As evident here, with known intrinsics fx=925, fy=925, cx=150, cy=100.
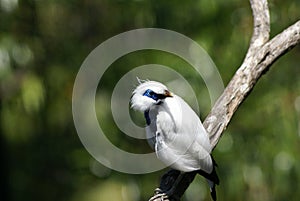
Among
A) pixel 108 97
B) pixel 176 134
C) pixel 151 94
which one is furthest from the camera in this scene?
pixel 108 97

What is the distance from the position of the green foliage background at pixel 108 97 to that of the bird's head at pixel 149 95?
3.50 ft

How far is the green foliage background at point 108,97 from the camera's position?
4.00m

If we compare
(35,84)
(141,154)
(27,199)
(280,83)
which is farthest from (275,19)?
(27,199)

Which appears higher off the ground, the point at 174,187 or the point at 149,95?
the point at 149,95

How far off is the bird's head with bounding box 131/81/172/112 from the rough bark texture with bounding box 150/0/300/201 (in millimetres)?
185

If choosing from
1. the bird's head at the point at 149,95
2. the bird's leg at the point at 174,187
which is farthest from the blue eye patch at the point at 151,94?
the bird's leg at the point at 174,187

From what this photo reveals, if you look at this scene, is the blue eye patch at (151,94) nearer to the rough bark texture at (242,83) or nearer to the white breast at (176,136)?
the white breast at (176,136)

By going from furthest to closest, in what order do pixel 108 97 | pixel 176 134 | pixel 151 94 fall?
1. pixel 108 97
2. pixel 176 134
3. pixel 151 94

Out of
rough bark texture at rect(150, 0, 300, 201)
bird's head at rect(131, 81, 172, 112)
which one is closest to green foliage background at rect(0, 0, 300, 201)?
rough bark texture at rect(150, 0, 300, 201)

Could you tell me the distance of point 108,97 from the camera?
423 cm

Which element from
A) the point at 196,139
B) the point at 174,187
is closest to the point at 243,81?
the point at 196,139

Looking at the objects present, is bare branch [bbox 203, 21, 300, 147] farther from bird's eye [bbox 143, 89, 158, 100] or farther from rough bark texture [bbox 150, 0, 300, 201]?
bird's eye [bbox 143, 89, 158, 100]

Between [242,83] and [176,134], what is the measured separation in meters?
0.27

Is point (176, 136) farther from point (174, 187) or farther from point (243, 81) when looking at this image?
point (243, 81)
